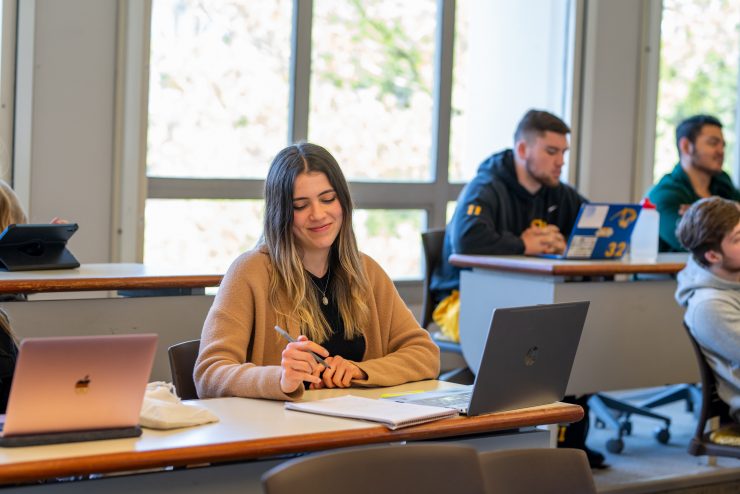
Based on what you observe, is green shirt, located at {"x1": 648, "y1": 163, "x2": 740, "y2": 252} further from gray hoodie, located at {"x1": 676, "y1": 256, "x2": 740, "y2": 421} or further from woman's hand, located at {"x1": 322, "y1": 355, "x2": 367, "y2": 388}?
woman's hand, located at {"x1": 322, "y1": 355, "x2": 367, "y2": 388}

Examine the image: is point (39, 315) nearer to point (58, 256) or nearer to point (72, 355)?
point (58, 256)

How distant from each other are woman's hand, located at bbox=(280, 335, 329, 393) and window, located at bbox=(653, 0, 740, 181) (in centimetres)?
435

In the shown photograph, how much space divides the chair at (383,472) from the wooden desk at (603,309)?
212 centimetres

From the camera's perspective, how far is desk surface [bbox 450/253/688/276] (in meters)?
3.68

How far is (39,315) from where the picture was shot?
312 centimetres

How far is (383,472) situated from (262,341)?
94 centimetres

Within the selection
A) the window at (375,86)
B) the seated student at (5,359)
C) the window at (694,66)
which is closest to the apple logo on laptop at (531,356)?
the seated student at (5,359)

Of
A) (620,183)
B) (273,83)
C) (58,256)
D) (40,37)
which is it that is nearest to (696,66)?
(620,183)

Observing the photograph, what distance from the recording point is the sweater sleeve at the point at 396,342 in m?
2.40

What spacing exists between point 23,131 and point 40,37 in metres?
0.38

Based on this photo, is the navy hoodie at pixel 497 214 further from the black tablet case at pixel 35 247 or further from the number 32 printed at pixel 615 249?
the black tablet case at pixel 35 247

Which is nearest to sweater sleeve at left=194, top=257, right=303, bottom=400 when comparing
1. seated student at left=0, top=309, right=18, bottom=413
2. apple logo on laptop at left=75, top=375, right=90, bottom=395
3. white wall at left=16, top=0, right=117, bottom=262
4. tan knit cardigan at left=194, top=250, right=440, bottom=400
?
tan knit cardigan at left=194, top=250, right=440, bottom=400

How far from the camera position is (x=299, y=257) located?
101 inches

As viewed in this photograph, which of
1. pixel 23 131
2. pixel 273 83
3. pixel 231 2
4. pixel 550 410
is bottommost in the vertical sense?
pixel 550 410
